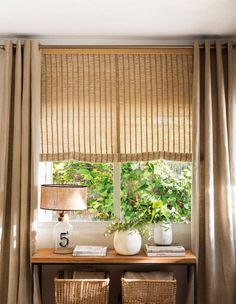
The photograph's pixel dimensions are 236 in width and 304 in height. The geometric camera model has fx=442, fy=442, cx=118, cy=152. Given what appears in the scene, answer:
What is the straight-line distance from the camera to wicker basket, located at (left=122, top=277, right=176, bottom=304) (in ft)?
11.3

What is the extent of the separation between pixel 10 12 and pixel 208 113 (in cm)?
179

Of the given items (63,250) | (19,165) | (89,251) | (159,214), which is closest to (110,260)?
(89,251)

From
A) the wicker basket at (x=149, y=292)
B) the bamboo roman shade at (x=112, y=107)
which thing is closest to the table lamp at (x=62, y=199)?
the bamboo roman shade at (x=112, y=107)

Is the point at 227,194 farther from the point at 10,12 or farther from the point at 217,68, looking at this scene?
the point at 10,12

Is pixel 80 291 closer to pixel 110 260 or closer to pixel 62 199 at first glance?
pixel 110 260

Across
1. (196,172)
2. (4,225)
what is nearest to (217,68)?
(196,172)

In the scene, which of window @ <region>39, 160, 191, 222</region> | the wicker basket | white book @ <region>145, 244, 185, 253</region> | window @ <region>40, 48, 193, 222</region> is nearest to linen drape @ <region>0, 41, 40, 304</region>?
window @ <region>40, 48, 193, 222</region>

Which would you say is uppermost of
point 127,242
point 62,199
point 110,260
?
point 62,199

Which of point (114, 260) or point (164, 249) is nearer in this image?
point (114, 260)

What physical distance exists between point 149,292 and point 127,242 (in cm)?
42

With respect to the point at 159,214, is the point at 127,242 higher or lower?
lower

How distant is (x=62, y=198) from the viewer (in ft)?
11.6

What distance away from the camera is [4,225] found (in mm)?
3746

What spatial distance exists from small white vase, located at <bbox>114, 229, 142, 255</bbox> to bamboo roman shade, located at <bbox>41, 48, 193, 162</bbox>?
2.18 ft
